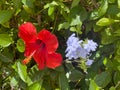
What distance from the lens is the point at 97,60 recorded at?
4.47 ft

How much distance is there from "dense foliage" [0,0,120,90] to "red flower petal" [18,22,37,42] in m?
0.03

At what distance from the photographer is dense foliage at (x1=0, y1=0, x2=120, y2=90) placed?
1258 millimetres

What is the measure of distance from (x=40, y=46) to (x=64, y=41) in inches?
6.0

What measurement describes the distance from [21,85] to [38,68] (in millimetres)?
91

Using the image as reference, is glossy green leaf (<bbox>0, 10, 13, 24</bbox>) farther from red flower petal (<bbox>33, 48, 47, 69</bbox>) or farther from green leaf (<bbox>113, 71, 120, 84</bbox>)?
green leaf (<bbox>113, 71, 120, 84</bbox>)

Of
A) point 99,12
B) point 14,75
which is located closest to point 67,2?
point 99,12

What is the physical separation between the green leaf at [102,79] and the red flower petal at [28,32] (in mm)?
271

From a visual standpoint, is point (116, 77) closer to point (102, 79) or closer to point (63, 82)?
point (102, 79)

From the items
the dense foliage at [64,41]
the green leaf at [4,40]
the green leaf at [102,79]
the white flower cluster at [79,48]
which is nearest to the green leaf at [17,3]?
the dense foliage at [64,41]

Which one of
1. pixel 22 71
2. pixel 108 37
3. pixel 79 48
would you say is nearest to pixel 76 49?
pixel 79 48

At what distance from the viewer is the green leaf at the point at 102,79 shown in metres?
1.27

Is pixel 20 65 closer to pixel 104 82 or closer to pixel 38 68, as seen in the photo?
pixel 38 68

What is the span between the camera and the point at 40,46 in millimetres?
1387

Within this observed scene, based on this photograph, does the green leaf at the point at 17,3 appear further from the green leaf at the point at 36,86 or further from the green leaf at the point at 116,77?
the green leaf at the point at 116,77
